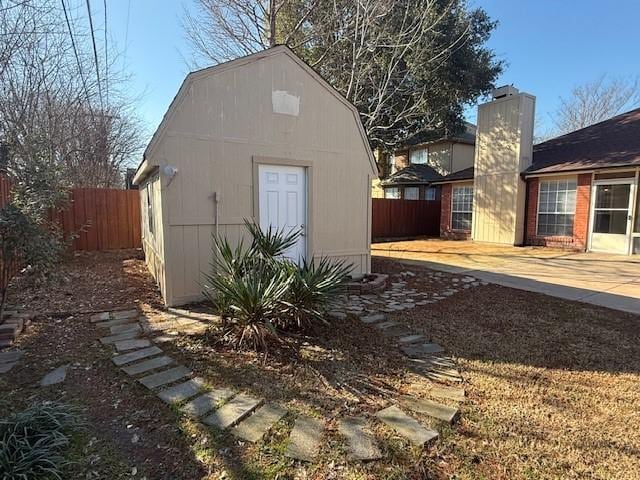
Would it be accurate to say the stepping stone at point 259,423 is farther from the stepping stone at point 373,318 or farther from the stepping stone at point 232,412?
the stepping stone at point 373,318

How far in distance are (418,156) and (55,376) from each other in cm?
2093

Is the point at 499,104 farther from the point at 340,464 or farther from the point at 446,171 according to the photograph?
the point at 340,464

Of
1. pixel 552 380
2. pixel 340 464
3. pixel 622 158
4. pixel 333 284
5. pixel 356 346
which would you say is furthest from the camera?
pixel 622 158

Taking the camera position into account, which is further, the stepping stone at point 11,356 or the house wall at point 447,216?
the house wall at point 447,216

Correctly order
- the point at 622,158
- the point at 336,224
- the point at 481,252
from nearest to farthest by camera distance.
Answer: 1. the point at 336,224
2. the point at 622,158
3. the point at 481,252

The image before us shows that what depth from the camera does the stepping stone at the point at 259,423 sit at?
230 centimetres

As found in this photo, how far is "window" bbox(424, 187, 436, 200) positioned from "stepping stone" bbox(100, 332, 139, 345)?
16.8 metres

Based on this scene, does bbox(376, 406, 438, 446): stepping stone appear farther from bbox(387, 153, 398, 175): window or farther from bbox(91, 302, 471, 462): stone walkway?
bbox(387, 153, 398, 175): window

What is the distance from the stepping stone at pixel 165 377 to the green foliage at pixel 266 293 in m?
0.68

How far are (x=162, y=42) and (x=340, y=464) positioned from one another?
411 inches

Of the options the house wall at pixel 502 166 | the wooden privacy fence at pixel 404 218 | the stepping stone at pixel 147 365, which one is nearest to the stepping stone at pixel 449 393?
the stepping stone at pixel 147 365

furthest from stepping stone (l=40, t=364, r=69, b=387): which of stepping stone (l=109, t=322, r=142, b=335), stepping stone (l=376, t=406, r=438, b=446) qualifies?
stepping stone (l=376, t=406, r=438, b=446)

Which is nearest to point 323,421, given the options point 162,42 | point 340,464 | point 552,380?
point 340,464

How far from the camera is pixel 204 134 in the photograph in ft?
17.1
